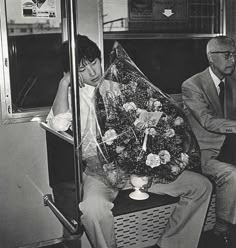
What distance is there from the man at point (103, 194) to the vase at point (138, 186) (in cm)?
5

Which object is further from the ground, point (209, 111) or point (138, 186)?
point (209, 111)

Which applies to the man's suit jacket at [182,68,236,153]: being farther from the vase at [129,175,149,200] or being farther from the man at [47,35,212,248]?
the vase at [129,175,149,200]

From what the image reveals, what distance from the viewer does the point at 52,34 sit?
8.09 feet

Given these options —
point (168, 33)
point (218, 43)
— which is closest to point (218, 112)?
point (218, 43)

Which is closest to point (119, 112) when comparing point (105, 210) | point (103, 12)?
point (105, 210)

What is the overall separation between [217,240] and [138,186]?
18.9 inches

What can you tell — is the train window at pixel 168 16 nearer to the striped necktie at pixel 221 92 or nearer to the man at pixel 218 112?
the man at pixel 218 112

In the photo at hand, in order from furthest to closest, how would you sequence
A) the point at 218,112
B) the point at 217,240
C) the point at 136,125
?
the point at 217,240
the point at 218,112
the point at 136,125

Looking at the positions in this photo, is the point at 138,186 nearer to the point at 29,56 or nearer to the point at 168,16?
the point at 168,16

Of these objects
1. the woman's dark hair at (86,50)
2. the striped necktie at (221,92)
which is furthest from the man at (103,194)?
the striped necktie at (221,92)

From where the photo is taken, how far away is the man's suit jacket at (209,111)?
2082 mm

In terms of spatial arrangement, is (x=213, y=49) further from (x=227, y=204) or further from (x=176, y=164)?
(x=227, y=204)

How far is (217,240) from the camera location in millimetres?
2197

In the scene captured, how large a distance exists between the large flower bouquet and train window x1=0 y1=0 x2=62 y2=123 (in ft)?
1.82
